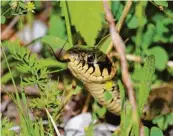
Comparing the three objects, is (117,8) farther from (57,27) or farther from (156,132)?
(156,132)

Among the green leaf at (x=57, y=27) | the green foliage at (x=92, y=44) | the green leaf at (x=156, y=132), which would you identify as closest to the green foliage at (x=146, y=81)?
the green foliage at (x=92, y=44)

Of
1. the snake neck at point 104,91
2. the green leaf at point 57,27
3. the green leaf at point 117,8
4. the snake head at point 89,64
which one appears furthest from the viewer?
the green leaf at point 57,27

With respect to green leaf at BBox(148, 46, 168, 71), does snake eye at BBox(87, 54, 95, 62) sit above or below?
above

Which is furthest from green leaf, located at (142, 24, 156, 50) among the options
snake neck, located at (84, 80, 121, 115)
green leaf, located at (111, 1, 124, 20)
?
snake neck, located at (84, 80, 121, 115)

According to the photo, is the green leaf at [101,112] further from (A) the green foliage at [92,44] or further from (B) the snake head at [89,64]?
(B) the snake head at [89,64]

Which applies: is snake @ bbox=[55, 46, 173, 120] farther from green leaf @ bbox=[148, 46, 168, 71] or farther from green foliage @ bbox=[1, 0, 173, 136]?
green leaf @ bbox=[148, 46, 168, 71]

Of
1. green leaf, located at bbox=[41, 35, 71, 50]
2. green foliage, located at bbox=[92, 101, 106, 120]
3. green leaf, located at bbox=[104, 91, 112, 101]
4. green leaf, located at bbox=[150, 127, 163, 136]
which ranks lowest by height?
green foliage, located at bbox=[92, 101, 106, 120]

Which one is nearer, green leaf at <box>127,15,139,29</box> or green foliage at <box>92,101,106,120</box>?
green foliage at <box>92,101,106,120</box>
